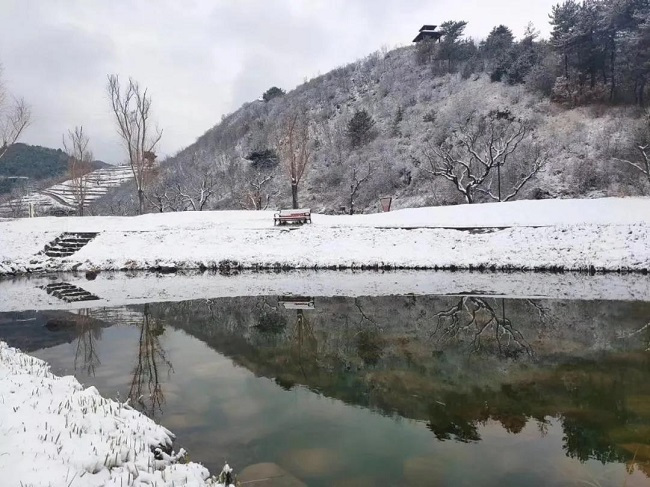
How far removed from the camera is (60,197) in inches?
3255

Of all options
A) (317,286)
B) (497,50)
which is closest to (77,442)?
(317,286)

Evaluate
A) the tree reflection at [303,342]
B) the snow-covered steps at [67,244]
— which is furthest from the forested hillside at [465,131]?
the tree reflection at [303,342]

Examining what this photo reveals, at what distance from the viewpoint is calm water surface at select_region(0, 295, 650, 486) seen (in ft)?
17.8

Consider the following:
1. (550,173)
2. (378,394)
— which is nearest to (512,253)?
(378,394)

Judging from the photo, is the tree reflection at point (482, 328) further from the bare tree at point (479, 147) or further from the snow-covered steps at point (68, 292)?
the bare tree at point (479, 147)

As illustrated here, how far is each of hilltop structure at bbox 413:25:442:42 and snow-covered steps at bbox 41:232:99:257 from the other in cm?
6787

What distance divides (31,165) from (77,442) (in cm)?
13842

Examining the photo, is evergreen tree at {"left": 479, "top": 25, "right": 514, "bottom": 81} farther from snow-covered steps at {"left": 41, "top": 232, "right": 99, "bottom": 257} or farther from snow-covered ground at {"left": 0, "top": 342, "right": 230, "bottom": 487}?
snow-covered ground at {"left": 0, "top": 342, "right": 230, "bottom": 487}

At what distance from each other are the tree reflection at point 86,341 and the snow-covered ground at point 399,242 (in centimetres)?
979

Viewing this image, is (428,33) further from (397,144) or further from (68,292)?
(68,292)

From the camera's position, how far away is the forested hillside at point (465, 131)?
40.6 meters

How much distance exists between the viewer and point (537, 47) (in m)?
59.3

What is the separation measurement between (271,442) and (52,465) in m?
2.59

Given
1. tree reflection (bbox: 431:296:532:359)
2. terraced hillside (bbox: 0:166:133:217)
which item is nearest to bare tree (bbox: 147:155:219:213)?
terraced hillside (bbox: 0:166:133:217)
